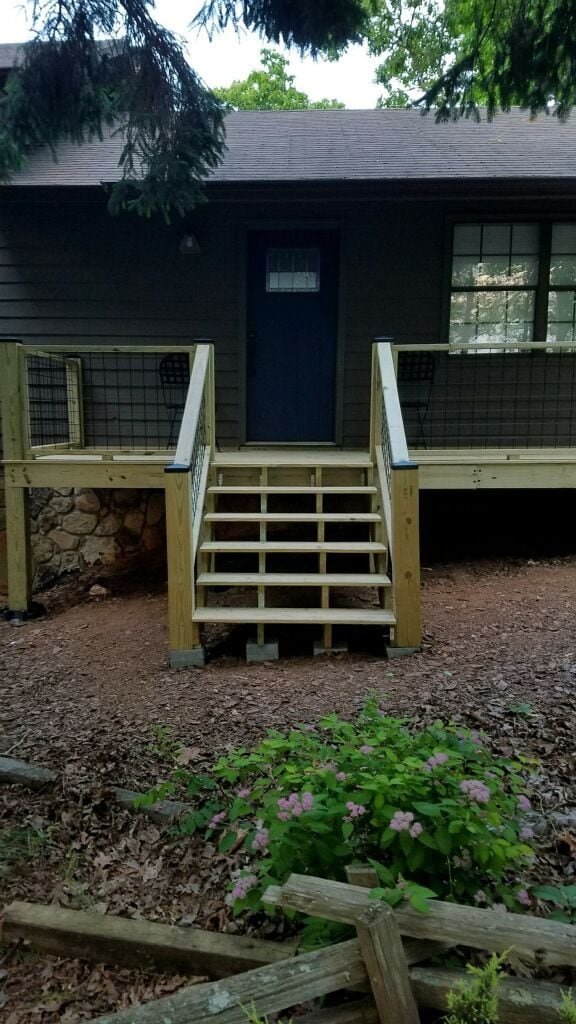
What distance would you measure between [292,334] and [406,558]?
3.49 metres

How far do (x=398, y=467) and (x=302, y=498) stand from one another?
2168mm

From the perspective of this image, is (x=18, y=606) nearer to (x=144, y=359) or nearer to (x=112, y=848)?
(x=144, y=359)

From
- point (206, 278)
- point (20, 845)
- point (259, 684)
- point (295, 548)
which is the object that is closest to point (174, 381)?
point (206, 278)

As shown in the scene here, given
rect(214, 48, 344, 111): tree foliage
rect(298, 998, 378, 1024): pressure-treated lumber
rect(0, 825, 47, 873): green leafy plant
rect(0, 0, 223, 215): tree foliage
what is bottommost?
rect(0, 825, 47, 873): green leafy plant

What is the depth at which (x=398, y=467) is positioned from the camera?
13.6 ft

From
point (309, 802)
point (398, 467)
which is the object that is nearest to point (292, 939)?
point (309, 802)

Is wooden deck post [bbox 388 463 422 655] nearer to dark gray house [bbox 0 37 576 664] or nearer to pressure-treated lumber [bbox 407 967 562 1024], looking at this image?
dark gray house [bbox 0 37 576 664]

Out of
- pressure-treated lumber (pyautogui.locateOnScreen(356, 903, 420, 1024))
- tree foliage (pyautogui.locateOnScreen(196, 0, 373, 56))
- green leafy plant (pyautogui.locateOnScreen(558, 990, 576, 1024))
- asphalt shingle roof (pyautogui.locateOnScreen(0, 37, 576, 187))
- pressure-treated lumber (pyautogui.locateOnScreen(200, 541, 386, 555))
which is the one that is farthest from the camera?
asphalt shingle roof (pyautogui.locateOnScreen(0, 37, 576, 187))

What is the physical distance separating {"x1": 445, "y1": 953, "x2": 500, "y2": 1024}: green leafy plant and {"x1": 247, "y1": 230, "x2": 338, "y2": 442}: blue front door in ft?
18.7

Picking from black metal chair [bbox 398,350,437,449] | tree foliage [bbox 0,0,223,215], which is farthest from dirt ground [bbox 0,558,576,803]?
tree foliage [bbox 0,0,223,215]

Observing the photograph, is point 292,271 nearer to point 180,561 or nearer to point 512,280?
point 512,280

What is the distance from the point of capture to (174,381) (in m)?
6.50

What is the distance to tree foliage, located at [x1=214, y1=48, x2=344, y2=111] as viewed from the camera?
24.0 m

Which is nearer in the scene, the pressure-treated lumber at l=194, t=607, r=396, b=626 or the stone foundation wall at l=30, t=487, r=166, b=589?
the pressure-treated lumber at l=194, t=607, r=396, b=626
